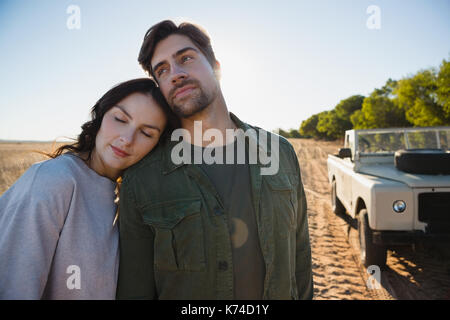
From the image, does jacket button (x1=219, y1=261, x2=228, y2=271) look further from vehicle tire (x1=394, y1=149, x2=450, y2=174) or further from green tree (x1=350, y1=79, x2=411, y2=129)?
green tree (x1=350, y1=79, x2=411, y2=129)

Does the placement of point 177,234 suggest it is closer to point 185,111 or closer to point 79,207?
point 79,207

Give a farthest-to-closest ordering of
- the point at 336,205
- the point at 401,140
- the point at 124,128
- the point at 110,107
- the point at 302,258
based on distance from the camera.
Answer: the point at 336,205
the point at 401,140
the point at 302,258
the point at 110,107
the point at 124,128

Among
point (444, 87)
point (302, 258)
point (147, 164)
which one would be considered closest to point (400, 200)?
point (302, 258)

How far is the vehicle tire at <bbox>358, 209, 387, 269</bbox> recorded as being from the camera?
4047 mm

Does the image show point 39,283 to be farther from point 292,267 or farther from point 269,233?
point 292,267

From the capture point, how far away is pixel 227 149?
6.19 ft

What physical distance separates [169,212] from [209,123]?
73 cm

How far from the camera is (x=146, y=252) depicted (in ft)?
5.12

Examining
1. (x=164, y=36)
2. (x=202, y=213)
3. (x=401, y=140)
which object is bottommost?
(x=202, y=213)

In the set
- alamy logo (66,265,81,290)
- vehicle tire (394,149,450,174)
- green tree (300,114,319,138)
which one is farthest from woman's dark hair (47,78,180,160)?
green tree (300,114,319,138)

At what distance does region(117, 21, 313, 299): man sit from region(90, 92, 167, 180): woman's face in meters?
0.09

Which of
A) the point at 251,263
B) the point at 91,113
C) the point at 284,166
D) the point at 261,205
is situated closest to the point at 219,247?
the point at 251,263

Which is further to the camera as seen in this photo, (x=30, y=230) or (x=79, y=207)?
(x=79, y=207)

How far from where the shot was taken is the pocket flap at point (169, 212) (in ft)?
5.13
